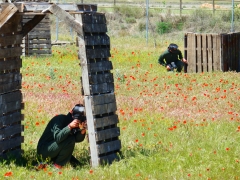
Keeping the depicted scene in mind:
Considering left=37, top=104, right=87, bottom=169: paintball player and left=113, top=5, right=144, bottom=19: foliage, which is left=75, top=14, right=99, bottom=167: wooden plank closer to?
left=37, top=104, right=87, bottom=169: paintball player

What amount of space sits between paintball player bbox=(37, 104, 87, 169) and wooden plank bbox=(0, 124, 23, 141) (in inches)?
23.4

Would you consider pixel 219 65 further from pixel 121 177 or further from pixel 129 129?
pixel 121 177

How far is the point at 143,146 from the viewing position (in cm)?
1127

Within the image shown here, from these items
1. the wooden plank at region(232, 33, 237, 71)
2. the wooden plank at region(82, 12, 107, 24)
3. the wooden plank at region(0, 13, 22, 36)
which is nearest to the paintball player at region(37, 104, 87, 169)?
the wooden plank at region(82, 12, 107, 24)

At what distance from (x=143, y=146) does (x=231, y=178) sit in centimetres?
241

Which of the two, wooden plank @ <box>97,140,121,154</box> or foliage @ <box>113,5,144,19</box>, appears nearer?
wooden plank @ <box>97,140,121,154</box>

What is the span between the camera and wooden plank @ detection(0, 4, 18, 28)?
10.2m

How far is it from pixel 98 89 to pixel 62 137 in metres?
0.86

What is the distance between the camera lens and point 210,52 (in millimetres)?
22297

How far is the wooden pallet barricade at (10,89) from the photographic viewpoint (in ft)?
34.7

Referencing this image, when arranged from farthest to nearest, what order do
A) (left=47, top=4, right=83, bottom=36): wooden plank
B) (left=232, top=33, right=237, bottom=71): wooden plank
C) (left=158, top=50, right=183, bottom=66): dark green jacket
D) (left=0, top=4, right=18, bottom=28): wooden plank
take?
1. (left=232, top=33, right=237, bottom=71): wooden plank
2. (left=158, top=50, right=183, bottom=66): dark green jacket
3. (left=0, top=4, right=18, bottom=28): wooden plank
4. (left=47, top=4, right=83, bottom=36): wooden plank

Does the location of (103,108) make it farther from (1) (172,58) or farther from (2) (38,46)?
(2) (38,46)

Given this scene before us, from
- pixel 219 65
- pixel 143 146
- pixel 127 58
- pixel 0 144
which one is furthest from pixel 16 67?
pixel 127 58

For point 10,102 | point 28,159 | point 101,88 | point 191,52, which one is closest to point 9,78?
point 10,102
